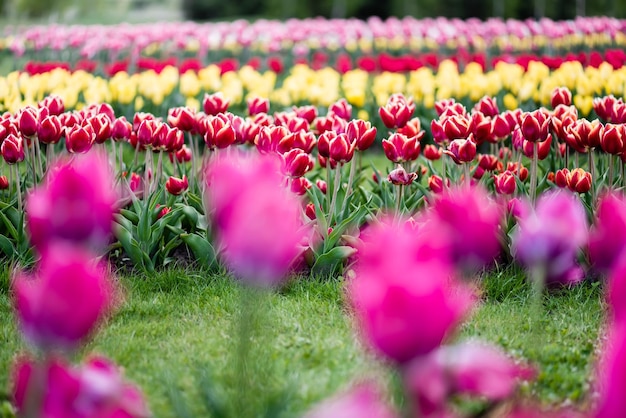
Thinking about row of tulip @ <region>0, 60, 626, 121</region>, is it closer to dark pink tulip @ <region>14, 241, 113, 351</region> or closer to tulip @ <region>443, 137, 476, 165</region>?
tulip @ <region>443, 137, 476, 165</region>

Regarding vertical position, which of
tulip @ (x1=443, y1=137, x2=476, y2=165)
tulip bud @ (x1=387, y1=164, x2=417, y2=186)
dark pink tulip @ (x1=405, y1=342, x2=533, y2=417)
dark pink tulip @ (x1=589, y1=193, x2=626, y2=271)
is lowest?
tulip bud @ (x1=387, y1=164, x2=417, y2=186)

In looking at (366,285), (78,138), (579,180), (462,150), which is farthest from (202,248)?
(366,285)

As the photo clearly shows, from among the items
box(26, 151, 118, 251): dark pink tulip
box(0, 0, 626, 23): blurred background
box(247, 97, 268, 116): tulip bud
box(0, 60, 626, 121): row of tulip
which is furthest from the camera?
box(0, 0, 626, 23): blurred background

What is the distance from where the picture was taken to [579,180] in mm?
3918

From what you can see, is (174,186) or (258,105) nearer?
(174,186)

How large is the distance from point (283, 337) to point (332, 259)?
2.57ft

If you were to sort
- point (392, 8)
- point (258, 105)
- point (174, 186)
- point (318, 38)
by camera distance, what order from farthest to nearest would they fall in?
point (392, 8)
point (318, 38)
point (258, 105)
point (174, 186)

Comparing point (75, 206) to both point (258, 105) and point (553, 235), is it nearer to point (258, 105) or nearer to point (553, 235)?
point (553, 235)

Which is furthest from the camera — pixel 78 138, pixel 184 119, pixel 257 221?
pixel 184 119

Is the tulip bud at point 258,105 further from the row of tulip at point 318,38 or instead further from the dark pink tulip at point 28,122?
the row of tulip at point 318,38

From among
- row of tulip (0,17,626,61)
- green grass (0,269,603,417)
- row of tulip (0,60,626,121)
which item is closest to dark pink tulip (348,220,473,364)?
green grass (0,269,603,417)

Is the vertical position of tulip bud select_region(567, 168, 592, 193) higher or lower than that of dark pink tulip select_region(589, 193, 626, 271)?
lower

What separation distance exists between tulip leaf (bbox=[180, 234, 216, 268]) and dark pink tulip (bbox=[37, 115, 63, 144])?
0.80 m

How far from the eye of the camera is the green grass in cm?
270
